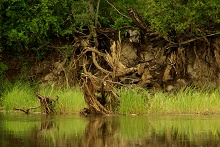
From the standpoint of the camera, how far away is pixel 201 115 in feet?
73.3

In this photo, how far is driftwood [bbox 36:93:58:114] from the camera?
77.6ft

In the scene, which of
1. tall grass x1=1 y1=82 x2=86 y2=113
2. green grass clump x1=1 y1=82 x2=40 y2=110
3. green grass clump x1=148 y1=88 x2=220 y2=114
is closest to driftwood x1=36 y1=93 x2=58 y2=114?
tall grass x1=1 y1=82 x2=86 y2=113

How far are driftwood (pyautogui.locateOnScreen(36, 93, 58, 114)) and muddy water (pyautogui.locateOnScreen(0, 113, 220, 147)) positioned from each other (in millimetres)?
1296

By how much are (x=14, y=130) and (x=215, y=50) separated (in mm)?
15010

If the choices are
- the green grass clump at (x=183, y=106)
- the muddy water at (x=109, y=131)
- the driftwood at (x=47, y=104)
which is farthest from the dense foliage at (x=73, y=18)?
the muddy water at (x=109, y=131)

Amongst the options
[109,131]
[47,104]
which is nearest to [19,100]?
[47,104]

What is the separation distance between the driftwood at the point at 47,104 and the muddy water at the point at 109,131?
4.25ft

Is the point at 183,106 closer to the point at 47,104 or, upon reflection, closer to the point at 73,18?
the point at 47,104

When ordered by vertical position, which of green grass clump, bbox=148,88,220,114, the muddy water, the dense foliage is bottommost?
the muddy water

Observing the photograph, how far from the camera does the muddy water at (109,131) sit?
1444cm

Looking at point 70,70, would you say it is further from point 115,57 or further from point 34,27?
point 115,57

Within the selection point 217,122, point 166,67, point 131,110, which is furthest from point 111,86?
point 166,67

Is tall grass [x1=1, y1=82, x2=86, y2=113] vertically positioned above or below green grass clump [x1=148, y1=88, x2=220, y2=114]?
above

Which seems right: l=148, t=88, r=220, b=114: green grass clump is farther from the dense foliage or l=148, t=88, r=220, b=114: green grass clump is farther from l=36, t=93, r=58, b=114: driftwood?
the dense foliage
